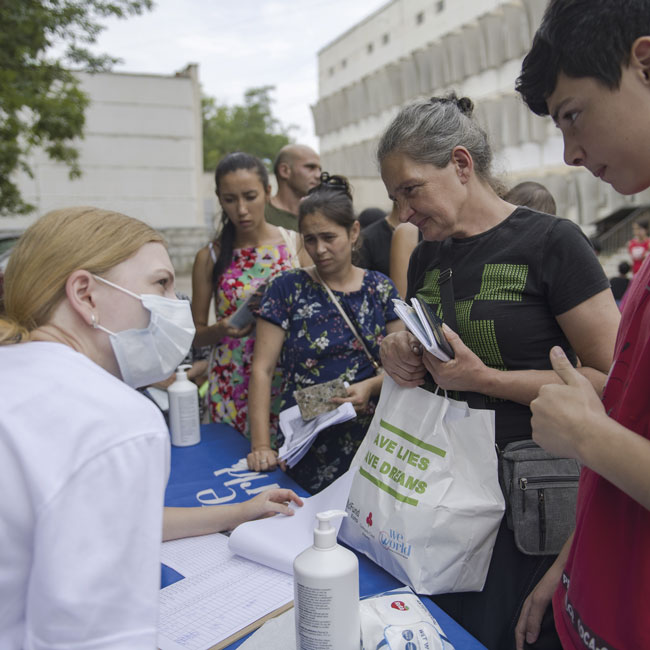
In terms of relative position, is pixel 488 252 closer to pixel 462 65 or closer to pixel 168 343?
pixel 168 343

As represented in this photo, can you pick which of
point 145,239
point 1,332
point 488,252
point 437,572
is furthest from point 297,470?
point 1,332

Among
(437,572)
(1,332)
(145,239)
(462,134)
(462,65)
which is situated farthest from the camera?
(462,65)

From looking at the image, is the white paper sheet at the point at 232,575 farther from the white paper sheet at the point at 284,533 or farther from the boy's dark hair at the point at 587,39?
the boy's dark hair at the point at 587,39

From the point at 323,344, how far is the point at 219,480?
0.59 meters

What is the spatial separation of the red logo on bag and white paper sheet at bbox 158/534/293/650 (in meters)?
0.27

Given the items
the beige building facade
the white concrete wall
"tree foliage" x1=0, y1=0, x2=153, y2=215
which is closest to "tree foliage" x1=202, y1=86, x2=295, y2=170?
the beige building facade

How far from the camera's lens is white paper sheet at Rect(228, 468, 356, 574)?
138 cm

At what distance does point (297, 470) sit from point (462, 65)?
22702 millimetres

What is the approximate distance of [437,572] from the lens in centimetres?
125

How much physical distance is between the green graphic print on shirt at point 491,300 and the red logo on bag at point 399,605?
645mm

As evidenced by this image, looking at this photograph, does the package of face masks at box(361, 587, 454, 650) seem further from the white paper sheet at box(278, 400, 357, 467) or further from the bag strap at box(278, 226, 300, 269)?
the bag strap at box(278, 226, 300, 269)

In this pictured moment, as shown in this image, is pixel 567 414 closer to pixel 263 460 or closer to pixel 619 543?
pixel 619 543

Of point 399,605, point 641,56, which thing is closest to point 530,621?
point 399,605

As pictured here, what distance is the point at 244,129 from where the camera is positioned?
41719 mm
